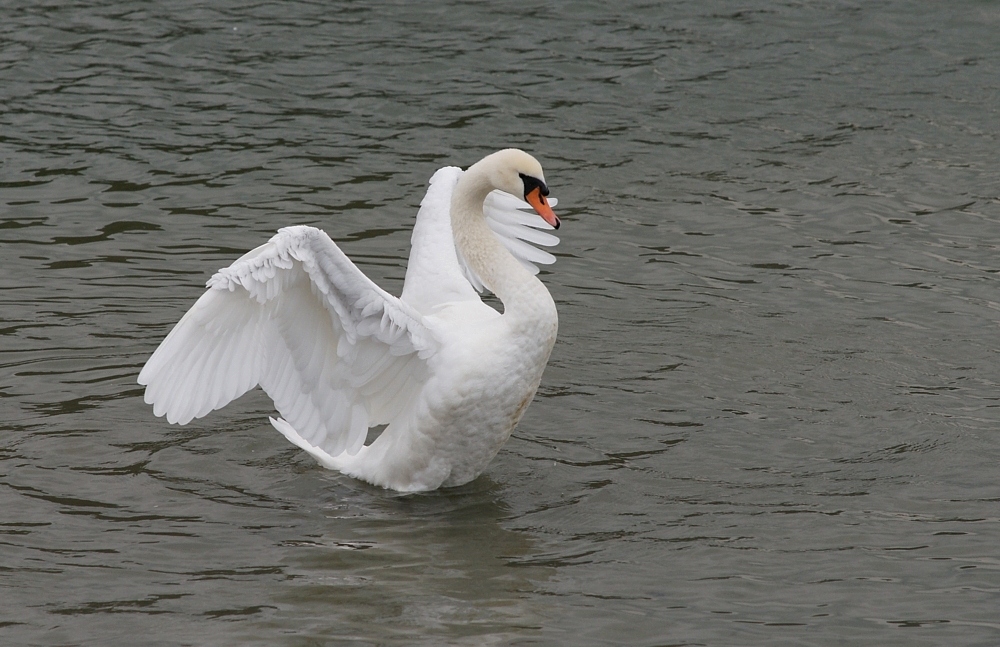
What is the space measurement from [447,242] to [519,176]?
1192mm

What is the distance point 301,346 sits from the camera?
720 centimetres

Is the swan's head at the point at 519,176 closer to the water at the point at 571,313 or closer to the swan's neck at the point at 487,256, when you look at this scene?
the swan's neck at the point at 487,256

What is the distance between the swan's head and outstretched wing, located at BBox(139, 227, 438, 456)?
0.88 meters

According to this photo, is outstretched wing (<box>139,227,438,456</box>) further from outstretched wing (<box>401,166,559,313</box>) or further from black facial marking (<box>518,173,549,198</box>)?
black facial marking (<box>518,173,549,198</box>)

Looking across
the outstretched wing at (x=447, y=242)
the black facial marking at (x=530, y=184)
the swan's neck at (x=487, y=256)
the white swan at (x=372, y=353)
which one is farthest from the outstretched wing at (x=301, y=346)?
the black facial marking at (x=530, y=184)

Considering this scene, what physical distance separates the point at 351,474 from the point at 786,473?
237 centimetres

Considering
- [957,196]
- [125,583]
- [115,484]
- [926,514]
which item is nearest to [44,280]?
[115,484]

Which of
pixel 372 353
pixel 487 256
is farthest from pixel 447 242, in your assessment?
pixel 372 353

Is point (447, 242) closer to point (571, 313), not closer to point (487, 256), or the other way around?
point (487, 256)

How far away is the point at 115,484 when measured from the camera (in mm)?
7418

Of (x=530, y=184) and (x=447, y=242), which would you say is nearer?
(x=530, y=184)

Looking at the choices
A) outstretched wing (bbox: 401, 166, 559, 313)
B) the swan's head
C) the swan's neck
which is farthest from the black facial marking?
outstretched wing (bbox: 401, 166, 559, 313)

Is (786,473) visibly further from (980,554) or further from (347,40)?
(347,40)

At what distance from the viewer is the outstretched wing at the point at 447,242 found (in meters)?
8.16
